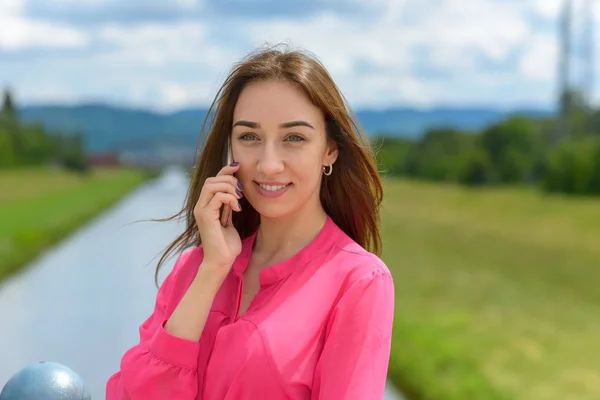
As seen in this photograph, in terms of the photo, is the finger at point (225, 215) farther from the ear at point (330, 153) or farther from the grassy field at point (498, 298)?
the grassy field at point (498, 298)

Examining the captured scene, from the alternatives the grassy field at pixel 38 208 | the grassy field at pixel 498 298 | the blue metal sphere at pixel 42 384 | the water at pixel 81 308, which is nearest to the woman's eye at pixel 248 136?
the blue metal sphere at pixel 42 384

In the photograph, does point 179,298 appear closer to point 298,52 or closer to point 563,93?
point 298,52

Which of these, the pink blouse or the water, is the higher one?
the pink blouse

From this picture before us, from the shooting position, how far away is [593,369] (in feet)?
28.1

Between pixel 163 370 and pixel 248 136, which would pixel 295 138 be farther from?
pixel 163 370

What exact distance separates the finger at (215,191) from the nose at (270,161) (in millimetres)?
84

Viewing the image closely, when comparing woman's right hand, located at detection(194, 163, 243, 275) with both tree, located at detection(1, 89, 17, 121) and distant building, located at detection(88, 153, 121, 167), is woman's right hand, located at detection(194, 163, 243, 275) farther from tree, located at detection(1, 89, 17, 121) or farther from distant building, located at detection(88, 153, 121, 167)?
distant building, located at detection(88, 153, 121, 167)

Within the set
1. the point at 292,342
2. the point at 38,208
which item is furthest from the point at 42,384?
the point at 38,208

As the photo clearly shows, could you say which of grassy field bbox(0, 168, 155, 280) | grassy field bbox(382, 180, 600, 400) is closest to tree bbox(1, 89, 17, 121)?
grassy field bbox(0, 168, 155, 280)

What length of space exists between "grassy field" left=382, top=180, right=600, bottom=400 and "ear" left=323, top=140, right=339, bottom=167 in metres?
0.92

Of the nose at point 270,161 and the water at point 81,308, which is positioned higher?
the nose at point 270,161

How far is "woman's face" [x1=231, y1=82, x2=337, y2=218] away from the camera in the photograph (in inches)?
77.7

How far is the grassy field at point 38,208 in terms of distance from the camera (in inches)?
752

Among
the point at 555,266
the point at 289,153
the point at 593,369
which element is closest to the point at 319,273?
the point at 289,153
